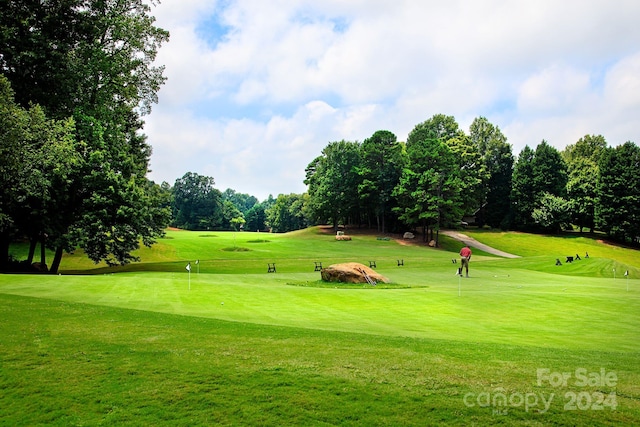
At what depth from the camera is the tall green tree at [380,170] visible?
253ft

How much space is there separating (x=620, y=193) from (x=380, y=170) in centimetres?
4183

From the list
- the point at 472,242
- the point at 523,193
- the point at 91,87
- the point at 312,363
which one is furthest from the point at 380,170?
the point at 312,363

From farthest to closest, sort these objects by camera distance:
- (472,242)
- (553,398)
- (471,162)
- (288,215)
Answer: (288,215)
(471,162)
(472,242)
(553,398)

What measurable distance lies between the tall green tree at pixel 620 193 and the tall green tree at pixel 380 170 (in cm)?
3627

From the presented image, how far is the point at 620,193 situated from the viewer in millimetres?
72250

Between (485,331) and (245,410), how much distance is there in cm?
927

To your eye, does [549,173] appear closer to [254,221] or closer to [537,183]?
[537,183]

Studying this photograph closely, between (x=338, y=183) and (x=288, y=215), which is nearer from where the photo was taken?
(x=338, y=183)

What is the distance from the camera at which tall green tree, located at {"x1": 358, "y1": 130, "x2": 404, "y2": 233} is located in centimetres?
7712

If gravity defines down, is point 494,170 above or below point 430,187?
above

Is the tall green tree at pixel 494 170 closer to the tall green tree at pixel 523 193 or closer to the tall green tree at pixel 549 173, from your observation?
the tall green tree at pixel 523 193

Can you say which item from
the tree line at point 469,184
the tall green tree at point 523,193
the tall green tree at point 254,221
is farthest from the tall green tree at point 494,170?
the tall green tree at point 254,221

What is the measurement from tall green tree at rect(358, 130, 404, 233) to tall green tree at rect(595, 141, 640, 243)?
1428 inches

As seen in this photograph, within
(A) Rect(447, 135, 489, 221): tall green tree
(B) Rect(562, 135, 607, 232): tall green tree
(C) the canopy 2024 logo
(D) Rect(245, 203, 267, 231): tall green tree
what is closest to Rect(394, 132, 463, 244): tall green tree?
(A) Rect(447, 135, 489, 221): tall green tree
